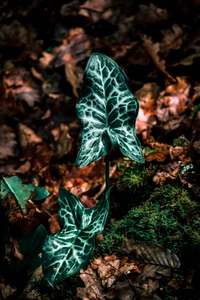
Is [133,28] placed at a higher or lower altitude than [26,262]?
higher

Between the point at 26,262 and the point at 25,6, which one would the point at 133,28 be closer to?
the point at 25,6

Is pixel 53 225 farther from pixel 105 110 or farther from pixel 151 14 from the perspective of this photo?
pixel 151 14

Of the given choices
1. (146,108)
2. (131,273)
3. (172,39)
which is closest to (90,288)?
(131,273)

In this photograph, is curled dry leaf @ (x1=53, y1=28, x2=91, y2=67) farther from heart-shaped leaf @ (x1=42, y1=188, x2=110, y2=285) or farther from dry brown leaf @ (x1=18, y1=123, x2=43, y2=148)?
heart-shaped leaf @ (x1=42, y1=188, x2=110, y2=285)

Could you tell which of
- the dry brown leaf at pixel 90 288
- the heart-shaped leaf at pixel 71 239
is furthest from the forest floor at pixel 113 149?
the heart-shaped leaf at pixel 71 239

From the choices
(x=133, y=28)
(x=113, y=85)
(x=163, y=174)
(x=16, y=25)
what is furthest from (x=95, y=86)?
(x=16, y=25)

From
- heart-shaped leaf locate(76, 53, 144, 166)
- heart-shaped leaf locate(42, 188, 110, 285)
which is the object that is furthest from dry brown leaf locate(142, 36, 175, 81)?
heart-shaped leaf locate(42, 188, 110, 285)
